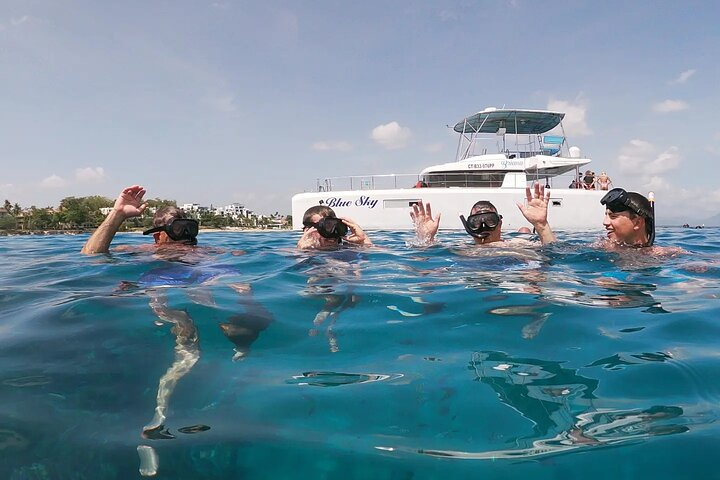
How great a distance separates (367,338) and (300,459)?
3.44 ft

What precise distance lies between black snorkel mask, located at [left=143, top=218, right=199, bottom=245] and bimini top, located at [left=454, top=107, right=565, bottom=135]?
16.0 meters

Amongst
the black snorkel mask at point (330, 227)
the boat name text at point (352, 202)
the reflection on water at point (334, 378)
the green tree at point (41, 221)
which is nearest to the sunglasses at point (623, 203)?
the black snorkel mask at point (330, 227)

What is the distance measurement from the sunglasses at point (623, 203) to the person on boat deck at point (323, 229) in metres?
2.91

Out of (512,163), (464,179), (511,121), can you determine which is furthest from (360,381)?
(511,121)

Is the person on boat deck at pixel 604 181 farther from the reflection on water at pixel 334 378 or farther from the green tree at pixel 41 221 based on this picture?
the green tree at pixel 41 221

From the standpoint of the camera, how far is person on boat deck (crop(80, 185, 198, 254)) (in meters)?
4.20

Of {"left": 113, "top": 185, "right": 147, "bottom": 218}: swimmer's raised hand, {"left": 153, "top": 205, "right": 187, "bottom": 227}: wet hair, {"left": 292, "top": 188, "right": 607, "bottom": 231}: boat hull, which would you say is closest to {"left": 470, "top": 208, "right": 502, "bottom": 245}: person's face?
{"left": 153, "top": 205, "right": 187, "bottom": 227}: wet hair

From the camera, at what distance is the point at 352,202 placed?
1608cm

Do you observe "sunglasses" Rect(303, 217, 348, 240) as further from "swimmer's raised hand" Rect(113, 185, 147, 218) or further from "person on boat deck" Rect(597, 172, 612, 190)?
"person on boat deck" Rect(597, 172, 612, 190)

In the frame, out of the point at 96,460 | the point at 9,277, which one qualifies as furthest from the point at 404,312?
the point at 9,277

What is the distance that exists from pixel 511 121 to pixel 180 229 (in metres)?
17.8

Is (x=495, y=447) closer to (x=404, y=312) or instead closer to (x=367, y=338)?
(x=367, y=338)

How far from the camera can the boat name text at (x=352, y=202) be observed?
52.5 feet

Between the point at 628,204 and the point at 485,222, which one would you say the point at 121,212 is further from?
the point at 628,204
